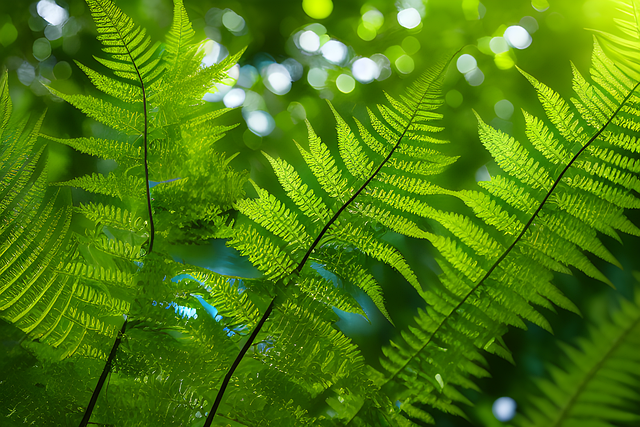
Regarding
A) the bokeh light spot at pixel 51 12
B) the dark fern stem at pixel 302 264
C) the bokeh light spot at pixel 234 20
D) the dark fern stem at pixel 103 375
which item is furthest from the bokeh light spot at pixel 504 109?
the bokeh light spot at pixel 51 12

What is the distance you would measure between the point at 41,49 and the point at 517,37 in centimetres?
69

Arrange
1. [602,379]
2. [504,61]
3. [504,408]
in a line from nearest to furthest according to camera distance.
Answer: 1. [602,379]
2. [504,408]
3. [504,61]

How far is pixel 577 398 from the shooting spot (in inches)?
10.5

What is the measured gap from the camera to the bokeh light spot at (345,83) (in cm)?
50

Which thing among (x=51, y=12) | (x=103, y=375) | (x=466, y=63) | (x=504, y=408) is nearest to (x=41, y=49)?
(x=51, y=12)

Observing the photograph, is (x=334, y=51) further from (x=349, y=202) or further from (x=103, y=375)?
(x=103, y=375)

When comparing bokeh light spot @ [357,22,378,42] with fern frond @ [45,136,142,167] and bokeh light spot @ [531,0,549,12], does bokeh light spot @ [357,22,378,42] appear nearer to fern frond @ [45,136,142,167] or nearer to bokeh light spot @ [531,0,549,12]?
bokeh light spot @ [531,0,549,12]

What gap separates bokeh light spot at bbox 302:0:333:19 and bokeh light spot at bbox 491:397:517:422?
21.5 inches

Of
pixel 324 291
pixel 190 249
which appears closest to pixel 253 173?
pixel 190 249

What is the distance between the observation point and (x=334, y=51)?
52 centimetres

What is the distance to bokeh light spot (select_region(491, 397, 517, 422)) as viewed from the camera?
36 cm

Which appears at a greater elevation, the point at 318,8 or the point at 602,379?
the point at 318,8

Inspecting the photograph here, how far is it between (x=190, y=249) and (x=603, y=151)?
41cm

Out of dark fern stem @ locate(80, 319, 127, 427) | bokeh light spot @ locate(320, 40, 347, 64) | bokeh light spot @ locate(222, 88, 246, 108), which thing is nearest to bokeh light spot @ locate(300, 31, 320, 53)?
bokeh light spot @ locate(320, 40, 347, 64)
